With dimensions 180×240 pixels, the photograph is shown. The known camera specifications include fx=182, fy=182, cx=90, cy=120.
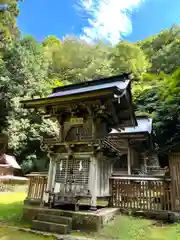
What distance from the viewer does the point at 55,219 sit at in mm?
5750

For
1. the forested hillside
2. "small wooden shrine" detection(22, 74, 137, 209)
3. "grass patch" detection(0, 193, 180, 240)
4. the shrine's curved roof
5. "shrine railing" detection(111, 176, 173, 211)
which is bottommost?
"grass patch" detection(0, 193, 180, 240)

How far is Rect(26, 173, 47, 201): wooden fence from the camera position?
7841mm

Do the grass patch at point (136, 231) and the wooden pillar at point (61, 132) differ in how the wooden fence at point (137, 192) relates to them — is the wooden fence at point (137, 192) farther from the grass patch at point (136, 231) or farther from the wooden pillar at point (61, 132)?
the wooden pillar at point (61, 132)

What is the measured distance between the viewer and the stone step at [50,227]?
17.2 ft

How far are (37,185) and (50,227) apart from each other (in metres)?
2.85

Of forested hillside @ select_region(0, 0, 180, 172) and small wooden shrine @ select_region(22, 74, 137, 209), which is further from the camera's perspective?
forested hillside @ select_region(0, 0, 180, 172)

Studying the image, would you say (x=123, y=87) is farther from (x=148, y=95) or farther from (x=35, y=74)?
(x=35, y=74)

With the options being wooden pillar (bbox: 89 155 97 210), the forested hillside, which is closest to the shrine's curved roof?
the forested hillside

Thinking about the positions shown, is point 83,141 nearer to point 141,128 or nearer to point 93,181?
point 93,181

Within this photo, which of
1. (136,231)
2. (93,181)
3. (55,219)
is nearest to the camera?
(136,231)

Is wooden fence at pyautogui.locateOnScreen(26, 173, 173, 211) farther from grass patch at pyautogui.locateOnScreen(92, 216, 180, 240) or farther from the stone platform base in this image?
→ the stone platform base

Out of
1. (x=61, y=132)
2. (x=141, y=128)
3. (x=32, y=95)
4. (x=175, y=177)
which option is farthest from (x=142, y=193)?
(x=32, y=95)

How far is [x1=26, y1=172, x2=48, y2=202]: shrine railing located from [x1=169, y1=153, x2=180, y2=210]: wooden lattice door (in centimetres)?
513

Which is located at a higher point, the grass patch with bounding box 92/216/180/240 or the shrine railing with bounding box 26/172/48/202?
the shrine railing with bounding box 26/172/48/202
